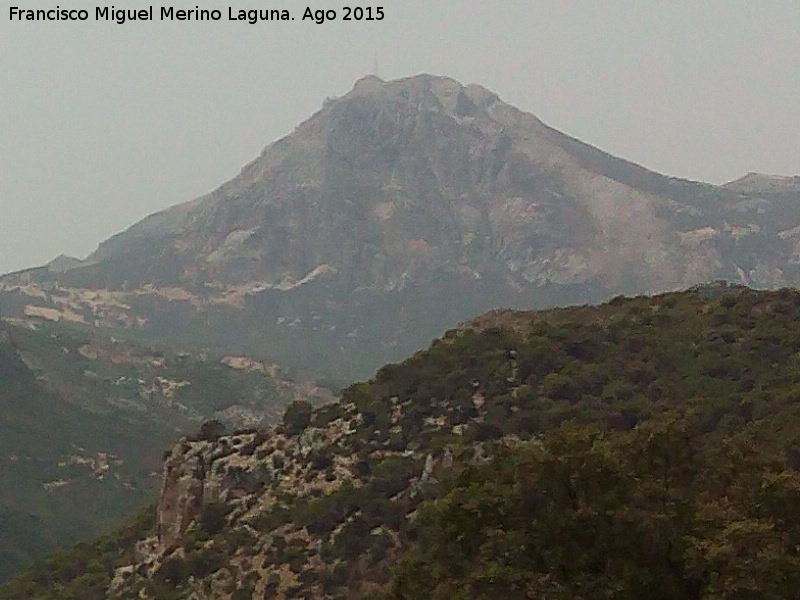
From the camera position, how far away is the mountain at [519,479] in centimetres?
1795

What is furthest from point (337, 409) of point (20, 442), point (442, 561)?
point (20, 442)

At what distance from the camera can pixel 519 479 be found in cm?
1952

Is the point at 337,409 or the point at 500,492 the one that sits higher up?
the point at 500,492

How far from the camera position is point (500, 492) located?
1980 centimetres

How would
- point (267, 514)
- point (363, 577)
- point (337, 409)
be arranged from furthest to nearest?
1. point (337, 409)
2. point (267, 514)
3. point (363, 577)

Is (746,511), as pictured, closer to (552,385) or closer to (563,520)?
(563,520)


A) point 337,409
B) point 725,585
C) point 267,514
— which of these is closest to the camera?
point 725,585

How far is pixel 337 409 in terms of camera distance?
51.1 metres

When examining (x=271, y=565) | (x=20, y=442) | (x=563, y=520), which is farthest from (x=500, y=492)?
(x=20, y=442)

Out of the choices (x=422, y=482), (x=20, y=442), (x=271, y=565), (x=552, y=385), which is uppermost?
(x=552, y=385)

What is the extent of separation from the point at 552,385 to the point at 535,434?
472 centimetres

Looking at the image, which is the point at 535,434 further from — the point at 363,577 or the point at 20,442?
the point at 20,442

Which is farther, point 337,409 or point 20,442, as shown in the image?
point 20,442

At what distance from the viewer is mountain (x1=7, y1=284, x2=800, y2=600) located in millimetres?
17953
